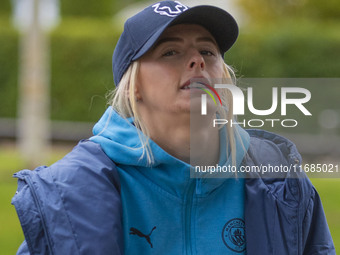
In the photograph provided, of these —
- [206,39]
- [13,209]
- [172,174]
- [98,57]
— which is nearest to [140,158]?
[172,174]

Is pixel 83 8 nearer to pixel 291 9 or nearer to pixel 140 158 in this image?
pixel 291 9

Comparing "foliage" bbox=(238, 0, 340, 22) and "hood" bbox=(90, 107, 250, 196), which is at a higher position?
"foliage" bbox=(238, 0, 340, 22)

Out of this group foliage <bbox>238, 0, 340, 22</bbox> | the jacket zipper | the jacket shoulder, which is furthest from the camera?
foliage <bbox>238, 0, 340, 22</bbox>

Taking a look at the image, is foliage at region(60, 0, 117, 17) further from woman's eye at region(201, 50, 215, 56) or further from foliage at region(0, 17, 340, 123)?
woman's eye at region(201, 50, 215, 56)

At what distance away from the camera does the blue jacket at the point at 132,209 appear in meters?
1.89

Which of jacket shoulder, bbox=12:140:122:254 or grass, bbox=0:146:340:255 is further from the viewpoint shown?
grass, bbox=0:146:340:255

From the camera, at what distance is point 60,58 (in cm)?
1447

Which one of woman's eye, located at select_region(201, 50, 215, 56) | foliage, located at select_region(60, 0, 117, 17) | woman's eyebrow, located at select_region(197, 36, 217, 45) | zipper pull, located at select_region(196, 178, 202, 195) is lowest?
zipper pull, located at select_region(196, 178, 202, 195)

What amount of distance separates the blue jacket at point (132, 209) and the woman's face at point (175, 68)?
0.28 metres

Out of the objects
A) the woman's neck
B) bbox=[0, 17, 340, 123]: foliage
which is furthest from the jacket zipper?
bbox=[0, 17, 340, 123]: foliage

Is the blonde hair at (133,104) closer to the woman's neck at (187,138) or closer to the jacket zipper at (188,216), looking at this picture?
the woman's neck at (187,138)

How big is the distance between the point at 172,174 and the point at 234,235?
0.31 metres

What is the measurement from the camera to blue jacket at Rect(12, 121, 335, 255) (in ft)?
6.20

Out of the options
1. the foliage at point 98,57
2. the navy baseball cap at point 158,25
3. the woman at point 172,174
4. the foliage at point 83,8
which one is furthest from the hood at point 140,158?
the foliage at point 83,8
